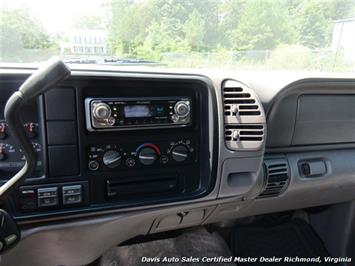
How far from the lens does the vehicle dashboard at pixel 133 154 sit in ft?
3.10

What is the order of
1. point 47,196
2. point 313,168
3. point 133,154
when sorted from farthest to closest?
1. point 313,168
2. point 133,154
3. point 47,196

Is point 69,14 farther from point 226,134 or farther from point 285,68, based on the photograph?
point 285,68

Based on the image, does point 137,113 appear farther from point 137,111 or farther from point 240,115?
point 240,115

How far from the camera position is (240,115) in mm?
1121

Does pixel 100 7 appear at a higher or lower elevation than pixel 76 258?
higher

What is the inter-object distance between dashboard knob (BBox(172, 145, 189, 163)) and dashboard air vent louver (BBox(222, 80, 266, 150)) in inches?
6.0

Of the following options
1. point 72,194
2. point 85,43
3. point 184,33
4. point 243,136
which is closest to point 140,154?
point 72,194

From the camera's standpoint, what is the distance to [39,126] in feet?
3.09

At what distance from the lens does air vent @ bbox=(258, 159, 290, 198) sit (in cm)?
140

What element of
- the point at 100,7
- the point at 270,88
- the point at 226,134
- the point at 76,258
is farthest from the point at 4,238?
the point at 270,88

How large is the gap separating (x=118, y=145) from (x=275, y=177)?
0.77 m

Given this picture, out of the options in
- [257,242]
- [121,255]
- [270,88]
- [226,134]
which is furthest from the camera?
[257,242]

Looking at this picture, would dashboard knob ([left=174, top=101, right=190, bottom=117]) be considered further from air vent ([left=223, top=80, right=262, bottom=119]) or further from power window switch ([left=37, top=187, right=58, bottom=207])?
power window switch ([left=37, top=187, right=58, bottom=207])

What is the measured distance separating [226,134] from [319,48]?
83cm
